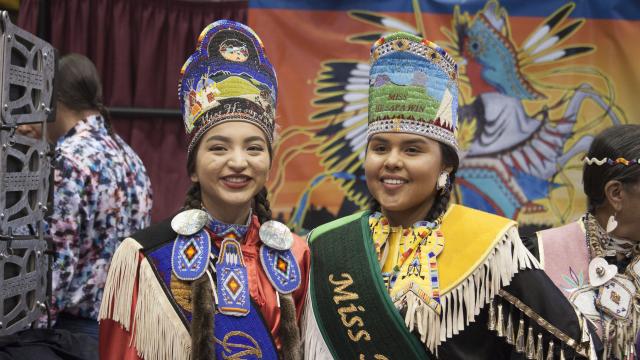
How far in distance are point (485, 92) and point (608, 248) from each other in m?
1.72

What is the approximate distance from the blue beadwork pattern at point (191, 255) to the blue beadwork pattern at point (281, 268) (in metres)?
0.21

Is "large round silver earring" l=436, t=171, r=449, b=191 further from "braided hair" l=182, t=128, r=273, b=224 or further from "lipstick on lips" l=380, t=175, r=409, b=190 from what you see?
"braided hair" l=182, t=128, r=273, b=224

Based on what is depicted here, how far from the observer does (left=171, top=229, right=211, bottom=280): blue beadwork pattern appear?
2.88 meters

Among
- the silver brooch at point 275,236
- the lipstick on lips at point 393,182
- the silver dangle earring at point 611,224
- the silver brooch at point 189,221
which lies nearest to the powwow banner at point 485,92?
the silver dangle earring at point 611,224

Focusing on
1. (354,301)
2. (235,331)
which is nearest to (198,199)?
(235,331)

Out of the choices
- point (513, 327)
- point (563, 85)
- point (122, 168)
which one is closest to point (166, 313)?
point (513, 327)

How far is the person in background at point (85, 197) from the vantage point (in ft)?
12.4

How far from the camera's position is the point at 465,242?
273 centimetres

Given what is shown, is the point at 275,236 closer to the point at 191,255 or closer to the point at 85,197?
the point at 191,255

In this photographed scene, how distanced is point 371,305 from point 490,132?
2.29m

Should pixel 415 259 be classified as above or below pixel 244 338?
above

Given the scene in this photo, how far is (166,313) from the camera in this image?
9.34ft

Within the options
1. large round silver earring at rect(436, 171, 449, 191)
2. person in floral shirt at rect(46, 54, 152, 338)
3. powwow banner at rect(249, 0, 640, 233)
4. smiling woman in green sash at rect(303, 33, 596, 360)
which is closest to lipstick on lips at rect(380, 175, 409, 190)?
smiling woman in green sash at rect(303, 33, 596, 360)

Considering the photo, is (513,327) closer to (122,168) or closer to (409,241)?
(409,241)
